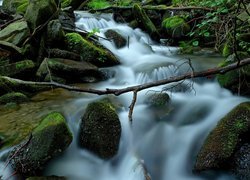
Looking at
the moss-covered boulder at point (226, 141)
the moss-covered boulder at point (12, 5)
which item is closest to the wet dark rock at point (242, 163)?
the moss-covered boulder at point (226, 141)

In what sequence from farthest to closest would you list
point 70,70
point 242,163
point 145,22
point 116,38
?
point 145,22
point 116,38
point 70,70
point 242,163

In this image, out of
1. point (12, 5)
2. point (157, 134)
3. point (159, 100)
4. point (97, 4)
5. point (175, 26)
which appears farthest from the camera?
point (12, 5)

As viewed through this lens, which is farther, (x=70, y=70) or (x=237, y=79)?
(x=70, y=70)

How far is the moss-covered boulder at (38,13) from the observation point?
7691 millimetres

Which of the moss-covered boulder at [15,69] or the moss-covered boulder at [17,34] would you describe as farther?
the moss-covered boulder at [17,34]

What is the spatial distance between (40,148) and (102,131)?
32.7 inches

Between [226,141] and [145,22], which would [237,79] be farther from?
[145,22]

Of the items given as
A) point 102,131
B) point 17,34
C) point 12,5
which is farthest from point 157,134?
point 12,5

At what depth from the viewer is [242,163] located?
12.2 feet

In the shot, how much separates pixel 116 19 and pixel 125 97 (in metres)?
5.99

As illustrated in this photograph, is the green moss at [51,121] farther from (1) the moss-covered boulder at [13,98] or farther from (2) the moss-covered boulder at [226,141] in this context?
(1) the moss-covered boulder at [13,98]

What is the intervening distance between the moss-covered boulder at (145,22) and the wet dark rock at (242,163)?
23.2ft

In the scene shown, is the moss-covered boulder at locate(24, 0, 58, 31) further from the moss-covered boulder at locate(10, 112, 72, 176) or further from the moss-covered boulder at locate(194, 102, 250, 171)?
the moss-covered boulder at locate(194, 102, 250, 171)

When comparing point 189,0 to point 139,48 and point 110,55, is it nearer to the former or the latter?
point 139,48
